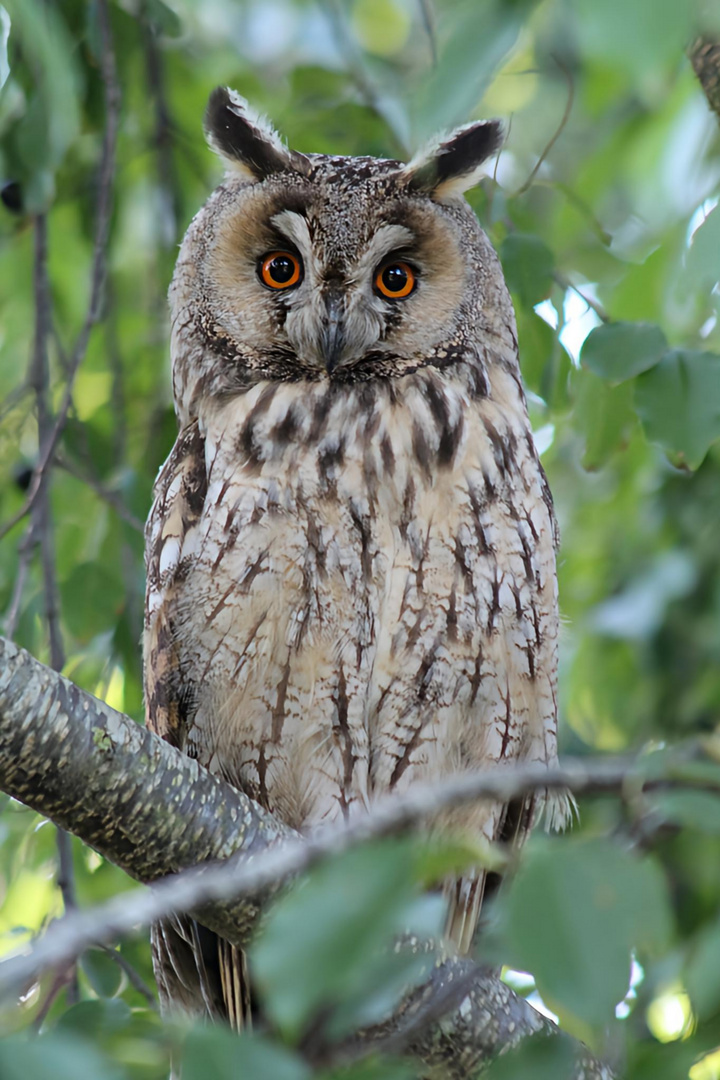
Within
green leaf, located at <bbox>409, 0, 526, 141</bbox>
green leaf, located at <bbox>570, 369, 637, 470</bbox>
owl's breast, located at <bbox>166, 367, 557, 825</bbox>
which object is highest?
green leaf, located at <bbox>570, 369, 637, 470</bbox>

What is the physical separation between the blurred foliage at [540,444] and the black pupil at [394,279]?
0.15 metres

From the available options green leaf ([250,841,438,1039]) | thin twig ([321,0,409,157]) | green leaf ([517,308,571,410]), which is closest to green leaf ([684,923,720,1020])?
green leaf ([250,841,438,1039])

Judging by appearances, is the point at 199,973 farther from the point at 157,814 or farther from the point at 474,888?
the point at 157,814

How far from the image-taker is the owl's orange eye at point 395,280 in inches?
68.4

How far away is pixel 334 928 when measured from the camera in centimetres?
56

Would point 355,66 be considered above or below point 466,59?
above

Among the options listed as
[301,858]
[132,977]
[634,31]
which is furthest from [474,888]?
[634,31]

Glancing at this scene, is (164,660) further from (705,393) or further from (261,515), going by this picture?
(705,393)

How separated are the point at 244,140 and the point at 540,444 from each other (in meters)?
0.77

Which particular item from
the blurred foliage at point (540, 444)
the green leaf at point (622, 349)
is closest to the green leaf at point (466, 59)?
the blurred foliage at point (540, 444)

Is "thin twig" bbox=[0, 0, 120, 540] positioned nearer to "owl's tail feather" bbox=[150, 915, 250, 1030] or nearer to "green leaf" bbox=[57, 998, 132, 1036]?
"owl's tail feather" bbox=[150, 915, 250, 1030]

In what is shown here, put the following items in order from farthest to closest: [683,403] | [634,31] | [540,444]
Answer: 1. [540,444]
2. [683,403]
3. [634,31]

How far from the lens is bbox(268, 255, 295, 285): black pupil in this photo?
1750mm

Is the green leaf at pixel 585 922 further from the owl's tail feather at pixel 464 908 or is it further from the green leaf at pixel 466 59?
the owl's tail feather at pixel 464 908
